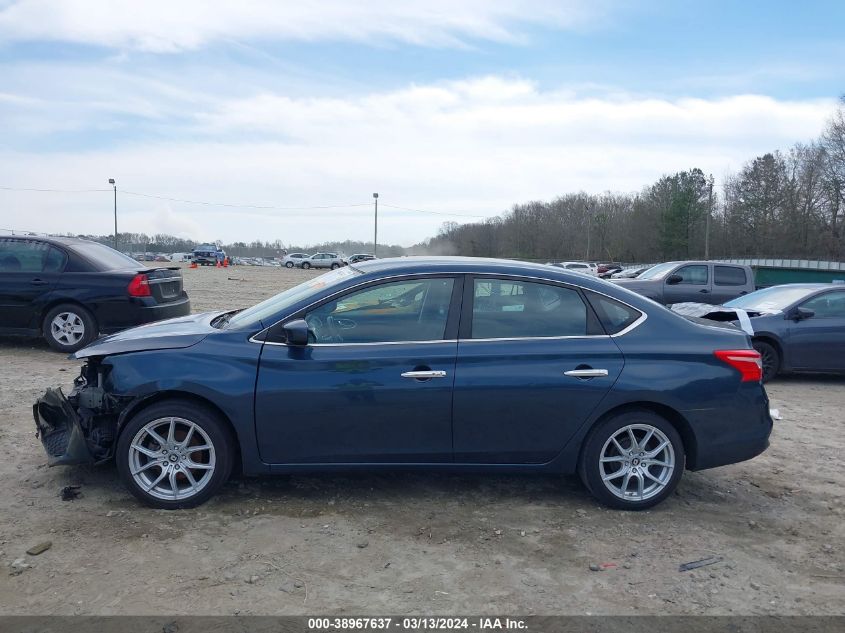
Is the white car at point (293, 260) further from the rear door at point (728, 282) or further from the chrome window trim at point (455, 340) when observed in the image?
the chrome window trim at point (455, 340)

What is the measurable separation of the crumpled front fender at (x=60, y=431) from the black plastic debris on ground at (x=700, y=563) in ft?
11.9

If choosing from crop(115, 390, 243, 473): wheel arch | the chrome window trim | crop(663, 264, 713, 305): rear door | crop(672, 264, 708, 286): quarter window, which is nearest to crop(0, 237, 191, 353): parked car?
crop(115, 390, 243, 473): wheel arch

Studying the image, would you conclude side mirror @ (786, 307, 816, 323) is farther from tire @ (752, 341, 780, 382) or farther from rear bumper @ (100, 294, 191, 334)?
rear bumper @ (100, 294, 191, 334)

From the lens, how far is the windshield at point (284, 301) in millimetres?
4582

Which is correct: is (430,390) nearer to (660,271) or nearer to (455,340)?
(455,340)

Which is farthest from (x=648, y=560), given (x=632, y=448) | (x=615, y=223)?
(x=615, y=223)

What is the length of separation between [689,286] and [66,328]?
1166 cm

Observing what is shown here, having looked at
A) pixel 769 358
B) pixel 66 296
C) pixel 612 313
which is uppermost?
pixel 612 313

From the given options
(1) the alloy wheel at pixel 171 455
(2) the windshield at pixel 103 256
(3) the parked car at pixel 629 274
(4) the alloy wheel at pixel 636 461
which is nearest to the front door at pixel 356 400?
(1) the alloy wheel at pixel 171 455

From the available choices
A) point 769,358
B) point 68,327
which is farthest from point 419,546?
point 68,327

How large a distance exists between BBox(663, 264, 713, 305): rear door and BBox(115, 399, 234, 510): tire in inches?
466

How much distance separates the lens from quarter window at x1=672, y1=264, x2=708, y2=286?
14.6 metres

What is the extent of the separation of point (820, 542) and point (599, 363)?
1.67m

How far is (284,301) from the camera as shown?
4789mm
